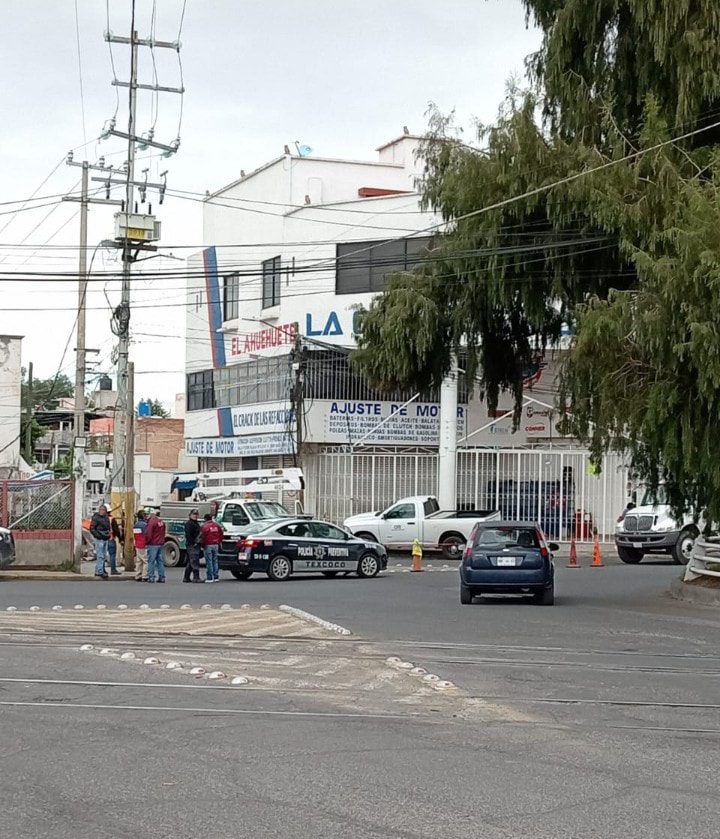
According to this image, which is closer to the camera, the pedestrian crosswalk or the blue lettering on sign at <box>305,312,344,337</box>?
the pedestrian crosswalk

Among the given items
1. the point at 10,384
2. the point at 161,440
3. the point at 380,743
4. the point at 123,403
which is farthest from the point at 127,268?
the point at 161,440

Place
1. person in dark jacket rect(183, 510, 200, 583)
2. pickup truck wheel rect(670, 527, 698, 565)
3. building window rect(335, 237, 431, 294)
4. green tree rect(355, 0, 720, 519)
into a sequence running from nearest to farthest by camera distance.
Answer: green tree rect(355, 0, 720, 519) → person in dark jacket rect(183, 510, 200, 583) → pickup truck wheel rect(670, 527, 698, 565) → building window rect(335, 237, 431, 294)

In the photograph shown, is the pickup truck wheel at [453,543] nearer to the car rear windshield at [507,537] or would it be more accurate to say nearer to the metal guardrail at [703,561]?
the metal guardrail at [703,561]

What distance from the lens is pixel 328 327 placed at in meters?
47.7

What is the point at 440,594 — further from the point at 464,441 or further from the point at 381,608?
the point at 464,441

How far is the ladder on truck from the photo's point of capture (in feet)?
131

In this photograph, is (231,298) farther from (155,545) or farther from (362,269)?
(155,545)

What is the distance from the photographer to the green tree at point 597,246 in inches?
725

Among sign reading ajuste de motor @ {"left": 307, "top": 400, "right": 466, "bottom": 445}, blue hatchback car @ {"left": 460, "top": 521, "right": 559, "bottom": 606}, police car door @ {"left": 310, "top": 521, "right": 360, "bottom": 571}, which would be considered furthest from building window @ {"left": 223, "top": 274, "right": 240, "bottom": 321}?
blue hatchback car @ {"left": 460, "top": 521, "right": 559, "bottom": 606}

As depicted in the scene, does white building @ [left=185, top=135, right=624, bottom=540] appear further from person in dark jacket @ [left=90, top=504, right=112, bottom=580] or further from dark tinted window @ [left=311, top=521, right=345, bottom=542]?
person in dark jacket @ [left=90, top=504, right=112, bottom=580]

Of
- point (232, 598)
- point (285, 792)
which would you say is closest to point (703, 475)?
point (232, 598)

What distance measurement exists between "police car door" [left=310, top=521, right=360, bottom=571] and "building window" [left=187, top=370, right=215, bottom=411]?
23687 mm

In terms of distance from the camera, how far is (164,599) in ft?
77.5

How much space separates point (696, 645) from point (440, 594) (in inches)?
371
